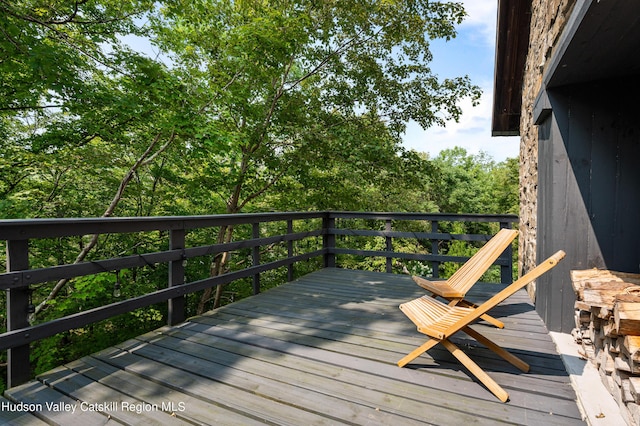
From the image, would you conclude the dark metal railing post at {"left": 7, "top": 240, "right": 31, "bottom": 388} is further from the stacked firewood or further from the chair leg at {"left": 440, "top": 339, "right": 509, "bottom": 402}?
the stacked firewood

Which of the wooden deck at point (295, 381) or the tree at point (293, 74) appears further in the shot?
the tree at point (293, 74)

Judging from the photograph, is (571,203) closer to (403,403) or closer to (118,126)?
(403,403)

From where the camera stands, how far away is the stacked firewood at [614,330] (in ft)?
4.67

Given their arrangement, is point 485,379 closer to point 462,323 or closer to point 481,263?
point 462,323

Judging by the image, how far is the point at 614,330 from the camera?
5.17 feet

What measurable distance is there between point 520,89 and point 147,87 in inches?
239

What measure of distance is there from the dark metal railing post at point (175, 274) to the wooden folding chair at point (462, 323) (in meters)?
1.89

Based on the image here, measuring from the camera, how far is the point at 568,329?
2508 mm

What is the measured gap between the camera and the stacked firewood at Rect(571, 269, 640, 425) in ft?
4.67

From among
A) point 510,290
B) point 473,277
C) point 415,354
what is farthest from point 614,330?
point 473,277

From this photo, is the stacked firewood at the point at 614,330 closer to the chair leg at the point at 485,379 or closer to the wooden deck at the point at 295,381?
the wooden deck at the point at 295,381

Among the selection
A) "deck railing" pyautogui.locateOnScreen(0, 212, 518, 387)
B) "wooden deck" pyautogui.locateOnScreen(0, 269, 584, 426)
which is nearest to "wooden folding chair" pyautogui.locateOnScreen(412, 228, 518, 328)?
"wooden deck" pyautogui.locateOnScreen(0, 269, 584, 426)

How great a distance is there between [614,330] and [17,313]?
311 cm

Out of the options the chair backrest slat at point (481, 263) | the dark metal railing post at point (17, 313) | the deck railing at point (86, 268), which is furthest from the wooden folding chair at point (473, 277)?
the dark metal railing post at point (17, 313)
